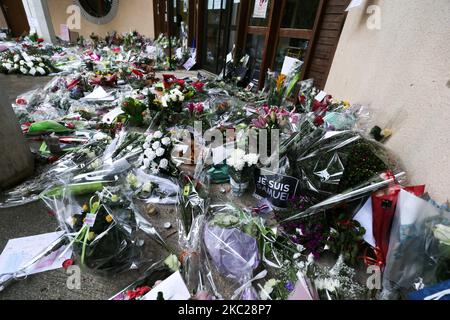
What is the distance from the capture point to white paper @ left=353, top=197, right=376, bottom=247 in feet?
4.18

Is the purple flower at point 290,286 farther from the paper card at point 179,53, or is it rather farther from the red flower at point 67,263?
the paper card at point 179,53

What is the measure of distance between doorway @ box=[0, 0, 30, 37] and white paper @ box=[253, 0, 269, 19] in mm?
10595

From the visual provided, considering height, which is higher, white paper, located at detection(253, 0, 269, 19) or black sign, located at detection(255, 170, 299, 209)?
white paper, located at detection(253, 0, 269, 19)

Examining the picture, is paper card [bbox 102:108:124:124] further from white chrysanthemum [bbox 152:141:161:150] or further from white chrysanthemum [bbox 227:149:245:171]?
white chrysanthemum [bbox 227:149:245:171]

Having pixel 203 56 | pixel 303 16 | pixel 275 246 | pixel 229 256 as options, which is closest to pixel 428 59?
pixel 275 246

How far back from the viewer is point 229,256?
118 cm

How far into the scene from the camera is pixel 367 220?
1.30m

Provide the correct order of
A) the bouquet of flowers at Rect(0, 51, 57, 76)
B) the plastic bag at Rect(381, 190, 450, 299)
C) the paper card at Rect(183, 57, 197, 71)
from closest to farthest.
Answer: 1. the plastic bag at Rect(381, 190, 450, 299)
2. the bouquet of flowers at Rect(0, 51, 57, 76)
3. the paper card at Rect(183, 57, 197, 71)

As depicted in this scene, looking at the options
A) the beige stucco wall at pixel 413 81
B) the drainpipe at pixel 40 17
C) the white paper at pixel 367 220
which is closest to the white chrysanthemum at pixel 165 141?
the white paper at pixel 367 220

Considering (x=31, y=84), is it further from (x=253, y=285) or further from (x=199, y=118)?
(x=253, y=285)

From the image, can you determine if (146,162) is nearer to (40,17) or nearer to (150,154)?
(150,154)

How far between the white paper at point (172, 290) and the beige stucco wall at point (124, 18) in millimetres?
8894

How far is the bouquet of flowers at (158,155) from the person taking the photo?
1.71 meters

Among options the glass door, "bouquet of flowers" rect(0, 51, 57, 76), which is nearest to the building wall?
"bouquet of flowers" rect(0, 51, 57, 76)
